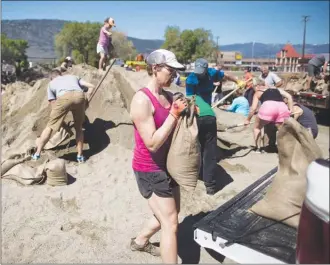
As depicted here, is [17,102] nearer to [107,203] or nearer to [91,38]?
[107,203]

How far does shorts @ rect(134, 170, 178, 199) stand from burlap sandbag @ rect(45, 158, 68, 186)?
2318 millimetres

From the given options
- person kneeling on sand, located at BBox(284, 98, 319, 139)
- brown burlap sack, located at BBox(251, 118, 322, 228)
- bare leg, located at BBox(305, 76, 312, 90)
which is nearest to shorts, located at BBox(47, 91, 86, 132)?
person kneeling on sand, located at BBox(284, 98, 319, 139)

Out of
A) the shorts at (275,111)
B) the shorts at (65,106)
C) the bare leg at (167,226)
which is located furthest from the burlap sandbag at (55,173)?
the shorts at (275,111)

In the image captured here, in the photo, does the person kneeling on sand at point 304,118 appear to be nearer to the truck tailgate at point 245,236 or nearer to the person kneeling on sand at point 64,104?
the truck tailgate at point 245,236

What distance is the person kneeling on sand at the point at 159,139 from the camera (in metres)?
2.38

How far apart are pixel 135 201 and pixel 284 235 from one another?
7.52ft

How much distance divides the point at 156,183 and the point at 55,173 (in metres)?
2.47

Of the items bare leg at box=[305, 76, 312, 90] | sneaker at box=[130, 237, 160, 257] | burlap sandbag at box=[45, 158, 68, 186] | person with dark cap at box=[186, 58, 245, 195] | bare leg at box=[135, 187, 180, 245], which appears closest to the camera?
bare leg at box=[135, 187, 180, 245]

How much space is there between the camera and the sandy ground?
3.27 meters

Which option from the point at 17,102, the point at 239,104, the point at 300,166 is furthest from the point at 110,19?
the point at 300,166

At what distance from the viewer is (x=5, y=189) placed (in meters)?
4.48

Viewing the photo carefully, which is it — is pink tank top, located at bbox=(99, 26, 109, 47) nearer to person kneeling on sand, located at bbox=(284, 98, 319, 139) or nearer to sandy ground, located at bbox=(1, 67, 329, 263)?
sandy ground, located at bbox=(1, 67, 329, 263)

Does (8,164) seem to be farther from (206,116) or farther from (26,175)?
(206,116)

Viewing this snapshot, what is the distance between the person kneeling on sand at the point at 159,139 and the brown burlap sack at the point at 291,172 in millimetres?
751
